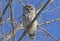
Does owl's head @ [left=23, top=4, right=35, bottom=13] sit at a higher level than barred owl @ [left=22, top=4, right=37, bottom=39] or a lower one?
higher

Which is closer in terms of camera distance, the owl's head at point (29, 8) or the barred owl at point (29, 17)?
the barred owl at point (29, 17)

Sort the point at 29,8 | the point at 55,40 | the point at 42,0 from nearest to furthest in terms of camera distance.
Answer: the point at 42,0 → the point at 55,40 → the point at 29,8

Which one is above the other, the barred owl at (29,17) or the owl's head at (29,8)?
the owl's head at (29,8)

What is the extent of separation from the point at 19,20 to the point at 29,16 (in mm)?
163

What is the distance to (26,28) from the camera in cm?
283

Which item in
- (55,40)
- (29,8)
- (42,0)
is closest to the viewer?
(42,0)

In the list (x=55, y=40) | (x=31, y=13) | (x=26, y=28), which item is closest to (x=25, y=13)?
(x=31, y=13)

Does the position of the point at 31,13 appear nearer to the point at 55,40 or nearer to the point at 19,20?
the point at 19,20

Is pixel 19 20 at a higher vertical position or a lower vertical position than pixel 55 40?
higher

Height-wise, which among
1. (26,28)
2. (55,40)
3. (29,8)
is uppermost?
(29,8)

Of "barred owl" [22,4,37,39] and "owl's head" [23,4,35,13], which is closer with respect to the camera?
"barred owl" [22,4,37,39]

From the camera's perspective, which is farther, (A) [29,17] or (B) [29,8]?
(B) [29,8]

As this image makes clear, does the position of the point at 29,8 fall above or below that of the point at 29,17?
above

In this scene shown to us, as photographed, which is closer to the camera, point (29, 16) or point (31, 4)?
point (29, 16)
